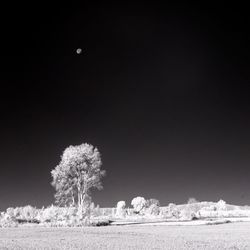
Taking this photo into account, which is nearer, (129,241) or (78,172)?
(129,241)

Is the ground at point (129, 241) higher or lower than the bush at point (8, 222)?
lower

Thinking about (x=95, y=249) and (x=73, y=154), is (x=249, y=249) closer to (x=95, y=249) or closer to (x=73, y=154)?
(x=95, y=249)

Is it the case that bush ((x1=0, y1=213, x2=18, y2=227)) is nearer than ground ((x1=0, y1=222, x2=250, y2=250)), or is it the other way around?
ground ((x1=0, y1=222, x2=250, y2=250))

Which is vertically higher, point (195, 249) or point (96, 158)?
point (96, 158)

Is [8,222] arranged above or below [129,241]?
above

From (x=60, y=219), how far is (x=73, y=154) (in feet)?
48.4

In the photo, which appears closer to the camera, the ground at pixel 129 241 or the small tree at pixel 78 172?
the ground at pixel 129 241

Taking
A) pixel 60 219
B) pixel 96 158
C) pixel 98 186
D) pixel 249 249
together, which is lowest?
pixel 249 249

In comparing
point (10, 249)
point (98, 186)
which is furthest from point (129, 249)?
point (98, 186)

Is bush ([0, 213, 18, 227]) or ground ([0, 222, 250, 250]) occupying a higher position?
bush ([0, 213, 18, 227])

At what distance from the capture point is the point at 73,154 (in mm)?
90875

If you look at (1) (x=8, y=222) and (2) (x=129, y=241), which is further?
(1) (x=8, y=222)

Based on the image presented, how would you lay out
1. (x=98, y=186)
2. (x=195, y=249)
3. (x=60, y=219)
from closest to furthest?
(x=195, y=249), (x=60, y=219), (x=98, y=186)

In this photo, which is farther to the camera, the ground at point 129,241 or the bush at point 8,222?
the bush at point 8,222
